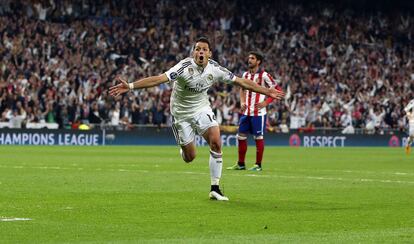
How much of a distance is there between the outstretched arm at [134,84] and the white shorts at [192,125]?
4.39 feet

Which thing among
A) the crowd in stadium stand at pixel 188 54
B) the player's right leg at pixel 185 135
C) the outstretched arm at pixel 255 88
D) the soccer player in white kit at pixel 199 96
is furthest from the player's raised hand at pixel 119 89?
the crowd in stadium stand at pixel 188 54

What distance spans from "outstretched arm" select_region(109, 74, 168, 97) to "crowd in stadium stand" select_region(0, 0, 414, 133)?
28.7 m

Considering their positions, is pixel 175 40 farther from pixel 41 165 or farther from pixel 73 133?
pixel 41 165

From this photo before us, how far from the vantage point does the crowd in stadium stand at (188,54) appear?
4431 centimetres

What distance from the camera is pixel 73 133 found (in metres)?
44.4

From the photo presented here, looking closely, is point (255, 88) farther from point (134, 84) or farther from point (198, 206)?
point (198, 206)

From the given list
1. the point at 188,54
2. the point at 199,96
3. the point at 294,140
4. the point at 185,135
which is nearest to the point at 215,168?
the point at 185,135

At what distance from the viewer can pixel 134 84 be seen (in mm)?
14203

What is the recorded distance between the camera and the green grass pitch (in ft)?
34.7

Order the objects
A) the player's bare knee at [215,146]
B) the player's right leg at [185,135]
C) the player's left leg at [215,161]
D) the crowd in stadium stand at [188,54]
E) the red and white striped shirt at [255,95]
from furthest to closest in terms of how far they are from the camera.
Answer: the crowd in stadium stand at [188,54] < the red and white striped shirt at [255,95] < the player's right leg at [185,135] < the player's bare knee at [215,146] < the player's left leg at [215,161]

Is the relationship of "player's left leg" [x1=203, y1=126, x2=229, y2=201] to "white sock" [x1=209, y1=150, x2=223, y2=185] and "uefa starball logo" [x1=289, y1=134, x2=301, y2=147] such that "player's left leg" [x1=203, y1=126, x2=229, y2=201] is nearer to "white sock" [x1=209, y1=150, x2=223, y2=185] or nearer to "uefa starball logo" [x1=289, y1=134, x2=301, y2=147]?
"white sock" [x1=209, y1=150, x2=223, y2=185]

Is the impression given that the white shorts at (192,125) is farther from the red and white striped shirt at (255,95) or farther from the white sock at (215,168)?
the red and white striped shirt at (255,95)

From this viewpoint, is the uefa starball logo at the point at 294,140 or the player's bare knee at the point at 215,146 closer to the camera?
the player's bare knee at the point at 215,146

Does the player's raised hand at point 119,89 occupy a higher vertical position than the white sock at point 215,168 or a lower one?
higher
